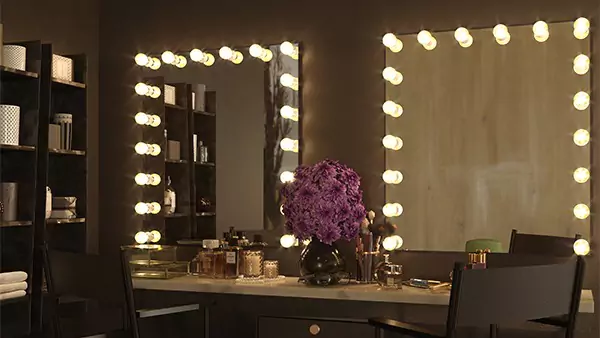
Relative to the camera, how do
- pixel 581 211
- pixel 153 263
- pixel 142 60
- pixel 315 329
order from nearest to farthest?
pixel 315 329 < pixel 581 211 < pixel 153 263 < pixel 142 60

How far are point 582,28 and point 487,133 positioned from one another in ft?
1.76

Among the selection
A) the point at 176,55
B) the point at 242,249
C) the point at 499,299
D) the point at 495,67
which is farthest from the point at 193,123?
the point at 499,299

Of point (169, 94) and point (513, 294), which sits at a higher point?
point (169, 94)

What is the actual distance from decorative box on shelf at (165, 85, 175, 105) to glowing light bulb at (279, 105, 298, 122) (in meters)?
0.55

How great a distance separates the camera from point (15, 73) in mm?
3275

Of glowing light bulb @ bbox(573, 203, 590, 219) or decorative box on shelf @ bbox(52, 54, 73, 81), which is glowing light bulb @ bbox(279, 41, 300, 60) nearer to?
decorative box on shelf @ bbox(52, 54, 73, 81)

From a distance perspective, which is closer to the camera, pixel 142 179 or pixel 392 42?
pixel 392 42

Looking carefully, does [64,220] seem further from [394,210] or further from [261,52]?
[394,210]

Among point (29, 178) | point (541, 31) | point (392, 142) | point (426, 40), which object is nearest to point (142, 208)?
point (29, 178)

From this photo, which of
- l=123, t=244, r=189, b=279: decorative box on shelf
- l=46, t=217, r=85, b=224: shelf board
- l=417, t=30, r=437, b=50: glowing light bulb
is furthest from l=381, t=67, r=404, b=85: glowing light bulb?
l=46, t=217, r=85, b=224: shelf board

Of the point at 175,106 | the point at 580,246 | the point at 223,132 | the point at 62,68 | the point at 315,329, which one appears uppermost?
the point at 62,68

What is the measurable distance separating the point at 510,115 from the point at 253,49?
1.15 meters

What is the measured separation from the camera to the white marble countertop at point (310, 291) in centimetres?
297

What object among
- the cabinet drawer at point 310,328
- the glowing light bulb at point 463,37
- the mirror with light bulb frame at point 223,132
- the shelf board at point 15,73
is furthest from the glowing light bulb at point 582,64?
the shelf board at point 15,73
